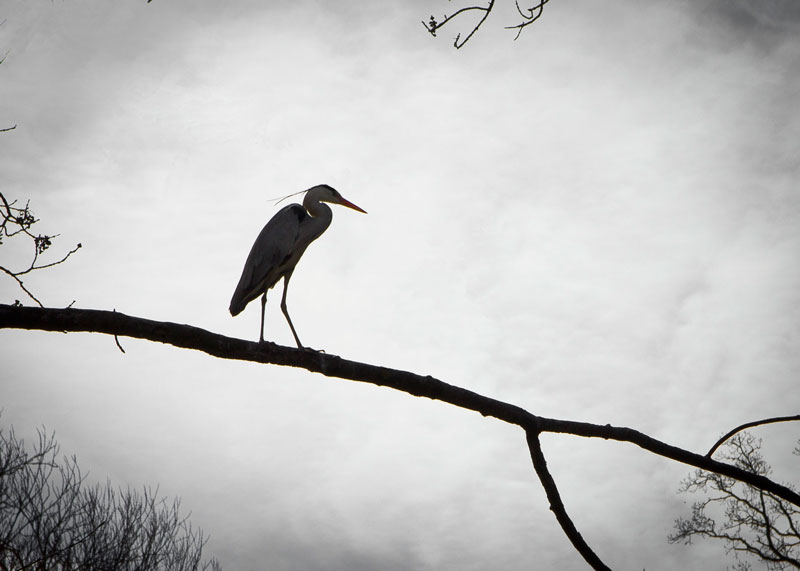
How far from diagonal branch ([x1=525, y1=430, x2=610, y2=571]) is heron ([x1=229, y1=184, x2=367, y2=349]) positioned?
154 inches

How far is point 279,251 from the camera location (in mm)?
6453

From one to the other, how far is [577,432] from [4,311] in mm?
2103

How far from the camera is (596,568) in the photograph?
7.19 ft

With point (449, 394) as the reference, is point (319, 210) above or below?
above

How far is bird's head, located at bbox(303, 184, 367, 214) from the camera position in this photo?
762 centimetres

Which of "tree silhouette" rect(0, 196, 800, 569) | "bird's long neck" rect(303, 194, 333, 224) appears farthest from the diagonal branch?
"bird's long neck" rect(303, 194, 333, 224)

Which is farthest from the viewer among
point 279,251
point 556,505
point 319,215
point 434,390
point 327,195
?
point 327,195

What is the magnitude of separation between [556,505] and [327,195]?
233 inches

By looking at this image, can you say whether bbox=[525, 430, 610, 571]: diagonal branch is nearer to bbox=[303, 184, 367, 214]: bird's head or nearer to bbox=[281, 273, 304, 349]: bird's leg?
bbox=[281, 273, 304, 349]: bird's leg

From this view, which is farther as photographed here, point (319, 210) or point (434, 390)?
point (319, 210)

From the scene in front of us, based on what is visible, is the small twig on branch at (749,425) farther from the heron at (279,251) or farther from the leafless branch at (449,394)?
the heron at (279,251)

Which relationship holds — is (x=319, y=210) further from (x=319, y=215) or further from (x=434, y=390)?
(x=434, y=390)

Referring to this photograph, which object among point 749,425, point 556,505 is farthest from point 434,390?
point 749,425

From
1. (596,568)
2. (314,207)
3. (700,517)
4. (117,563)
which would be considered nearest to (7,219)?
(596,568)
